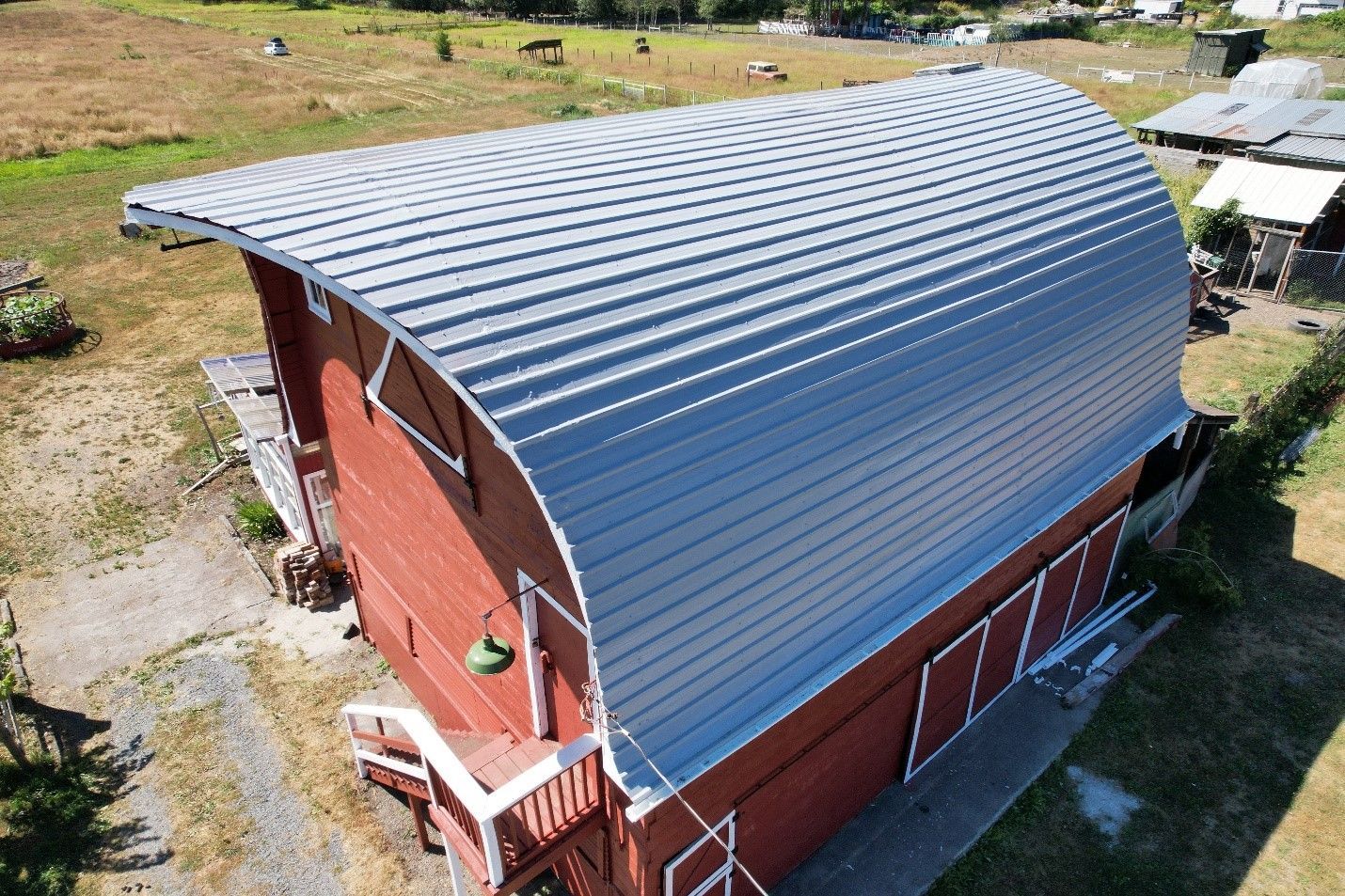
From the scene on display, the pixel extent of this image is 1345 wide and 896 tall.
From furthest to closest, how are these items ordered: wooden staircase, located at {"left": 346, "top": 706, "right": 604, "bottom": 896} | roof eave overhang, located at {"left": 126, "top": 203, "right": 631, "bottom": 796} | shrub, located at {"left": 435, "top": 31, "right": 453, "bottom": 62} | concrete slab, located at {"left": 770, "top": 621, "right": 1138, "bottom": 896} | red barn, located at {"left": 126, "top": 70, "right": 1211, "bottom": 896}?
1. shrub, located at {"left": 435, "top": 31, "right": 453, "bottom": 62}
2. concrete slab, located at {"left": 770, "top": 621, "right": 1138, "bottom": 896}
3. wooden staircase, located at {"left": 346, "top": 706, "right": 604, "bottom": 896}
4. red barn, located at {"left": 126, "top": 70, "right": 1211, "bottom": 896}
5. roof eave overhang, located at {"left": 126, "top": 203, "right": 631, "bottom": 796}

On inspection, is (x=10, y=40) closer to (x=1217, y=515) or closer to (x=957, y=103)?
(x=957, y=103)

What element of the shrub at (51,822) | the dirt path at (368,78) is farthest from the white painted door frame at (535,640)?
the dirt path at (368,78)

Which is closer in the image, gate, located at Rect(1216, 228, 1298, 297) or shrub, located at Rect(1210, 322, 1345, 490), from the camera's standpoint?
shrub, located at Rect(1210, 322, 1345, 490)

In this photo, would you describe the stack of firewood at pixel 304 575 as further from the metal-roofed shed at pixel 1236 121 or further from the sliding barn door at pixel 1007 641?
the metal-roofed shed at pixel 1236 121

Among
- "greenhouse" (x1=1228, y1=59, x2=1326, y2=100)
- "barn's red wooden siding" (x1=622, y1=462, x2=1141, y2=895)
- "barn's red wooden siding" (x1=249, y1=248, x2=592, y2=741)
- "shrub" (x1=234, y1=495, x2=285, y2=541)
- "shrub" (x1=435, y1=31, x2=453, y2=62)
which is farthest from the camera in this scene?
"shrub" (x1=435, y1=31, x2=453, y2=62)

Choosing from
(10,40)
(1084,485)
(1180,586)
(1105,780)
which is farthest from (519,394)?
(10,40)

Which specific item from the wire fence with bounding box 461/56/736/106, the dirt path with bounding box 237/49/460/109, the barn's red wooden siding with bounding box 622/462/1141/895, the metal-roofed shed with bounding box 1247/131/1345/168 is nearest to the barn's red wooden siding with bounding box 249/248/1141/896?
the barn's red wooden siding with bounding box 622/462/1141/895

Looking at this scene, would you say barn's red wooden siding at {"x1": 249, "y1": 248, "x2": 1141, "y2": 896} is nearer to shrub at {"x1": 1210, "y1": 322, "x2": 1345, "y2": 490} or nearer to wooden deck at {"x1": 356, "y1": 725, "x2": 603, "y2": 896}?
wooden deck at {"x1": 356, "y1": 725, "x2": 603, "y2": 896}
